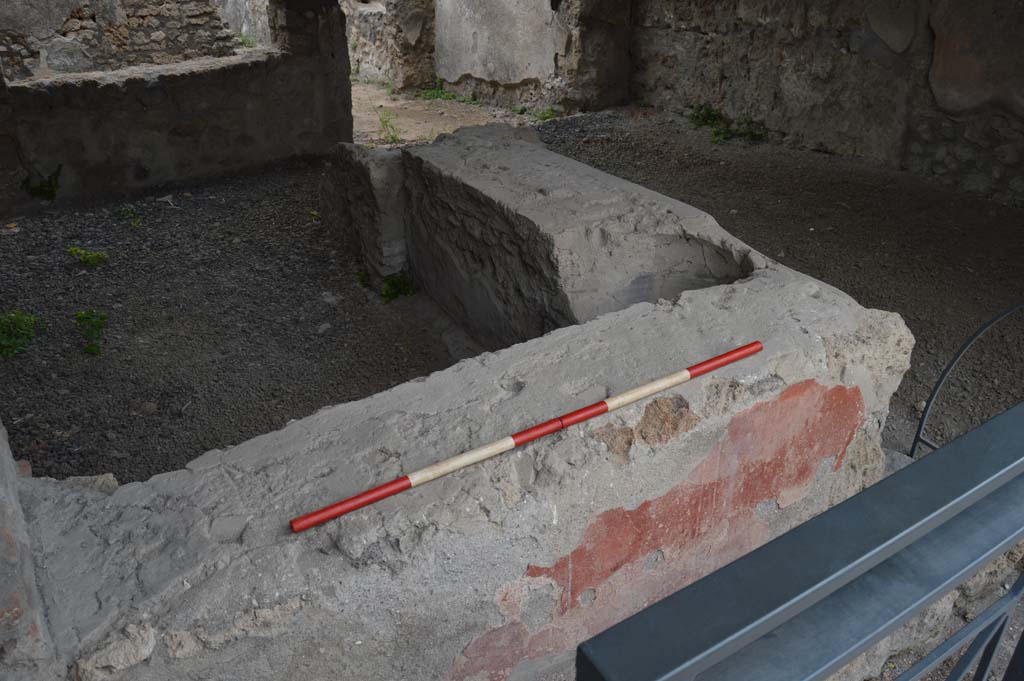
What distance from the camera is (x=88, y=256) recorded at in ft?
16.0

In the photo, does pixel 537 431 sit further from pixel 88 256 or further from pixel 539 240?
pixel 88 256

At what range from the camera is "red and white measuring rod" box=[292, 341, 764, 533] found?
65.0 inches

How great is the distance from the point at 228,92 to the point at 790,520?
17.3 ft

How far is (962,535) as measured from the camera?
791mm

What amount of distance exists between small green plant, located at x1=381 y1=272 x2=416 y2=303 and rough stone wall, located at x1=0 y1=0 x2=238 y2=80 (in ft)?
17.4

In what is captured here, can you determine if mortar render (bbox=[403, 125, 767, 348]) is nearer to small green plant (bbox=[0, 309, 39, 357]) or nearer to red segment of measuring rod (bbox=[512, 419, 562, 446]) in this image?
red segment of measuring rod (bbox=[512, 419, 562, 446])

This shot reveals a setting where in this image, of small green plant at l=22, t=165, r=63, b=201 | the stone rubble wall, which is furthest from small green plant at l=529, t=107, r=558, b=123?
small green plant at l=22, t=165, r=63, b=201

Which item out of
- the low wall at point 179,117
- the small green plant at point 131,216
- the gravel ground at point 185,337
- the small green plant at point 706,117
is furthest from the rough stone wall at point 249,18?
the gravel ground at point 185,337

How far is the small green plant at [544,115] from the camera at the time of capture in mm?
8280

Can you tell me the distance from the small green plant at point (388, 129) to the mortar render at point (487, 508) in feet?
19.6

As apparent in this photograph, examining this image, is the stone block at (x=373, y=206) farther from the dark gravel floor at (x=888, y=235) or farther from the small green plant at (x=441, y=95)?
the small green plant at (x=441, y=95)

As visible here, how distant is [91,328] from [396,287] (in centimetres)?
150

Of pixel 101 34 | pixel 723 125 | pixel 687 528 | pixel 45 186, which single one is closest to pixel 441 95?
pixel 101 34

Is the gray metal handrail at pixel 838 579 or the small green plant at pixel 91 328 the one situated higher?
the gray metal handrail at pixel 838 579
